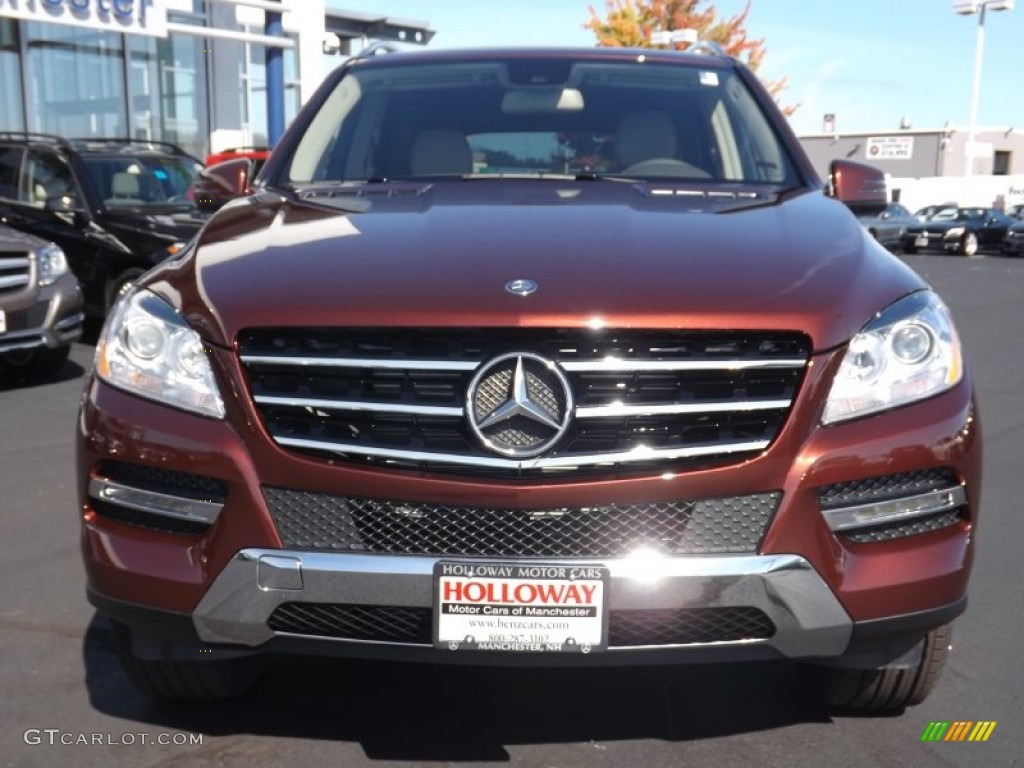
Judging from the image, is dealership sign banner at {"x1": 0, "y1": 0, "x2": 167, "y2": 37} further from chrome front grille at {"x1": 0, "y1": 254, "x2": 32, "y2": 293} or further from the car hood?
the car hood

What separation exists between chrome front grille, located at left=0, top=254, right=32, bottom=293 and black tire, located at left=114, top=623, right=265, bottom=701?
5.67 metres

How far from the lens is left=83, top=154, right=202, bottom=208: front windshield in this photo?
33.3 ft

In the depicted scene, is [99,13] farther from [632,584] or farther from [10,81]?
[632,584]

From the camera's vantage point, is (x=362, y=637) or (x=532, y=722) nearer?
(x=362, y=637)

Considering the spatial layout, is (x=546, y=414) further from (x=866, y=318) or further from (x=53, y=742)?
(x=53, y=742)

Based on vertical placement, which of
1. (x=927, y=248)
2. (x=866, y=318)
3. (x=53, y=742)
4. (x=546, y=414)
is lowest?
(x=927, y=248)

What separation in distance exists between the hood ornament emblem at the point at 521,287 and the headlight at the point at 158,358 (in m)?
0.66

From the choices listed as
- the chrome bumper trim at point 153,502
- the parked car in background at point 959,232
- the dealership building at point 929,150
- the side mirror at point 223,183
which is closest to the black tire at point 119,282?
the side mirror at point 223,183

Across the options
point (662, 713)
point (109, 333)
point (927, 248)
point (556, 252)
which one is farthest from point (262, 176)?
point (927, 248)

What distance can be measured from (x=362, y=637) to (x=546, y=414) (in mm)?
614

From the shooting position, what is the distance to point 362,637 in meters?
2.46

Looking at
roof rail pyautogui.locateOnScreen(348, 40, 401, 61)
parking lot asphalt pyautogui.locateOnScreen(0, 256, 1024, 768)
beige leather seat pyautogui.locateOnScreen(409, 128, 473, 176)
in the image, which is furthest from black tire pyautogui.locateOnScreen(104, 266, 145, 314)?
beige leather seat pyautogui.locateOnScreen(409, 128, 473, 176)

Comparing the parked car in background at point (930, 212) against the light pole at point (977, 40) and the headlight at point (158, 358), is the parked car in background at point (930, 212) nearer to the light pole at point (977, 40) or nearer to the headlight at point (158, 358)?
the light pole at point (977, 40)

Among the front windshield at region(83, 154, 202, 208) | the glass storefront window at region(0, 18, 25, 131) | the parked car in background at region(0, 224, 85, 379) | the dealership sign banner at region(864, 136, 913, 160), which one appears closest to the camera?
the parked car in background at region(0, 224, 85, 379)
